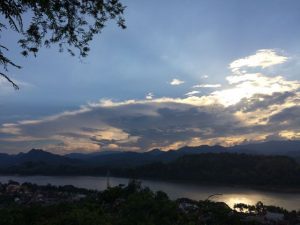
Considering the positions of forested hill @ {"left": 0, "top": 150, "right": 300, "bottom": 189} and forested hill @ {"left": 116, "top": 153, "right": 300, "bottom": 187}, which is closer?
forested hill @ {"left": 0, "top": 150, "right": 300, "bottom": 189}

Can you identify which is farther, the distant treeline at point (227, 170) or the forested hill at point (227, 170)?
the distant treeline at point (227, 170)

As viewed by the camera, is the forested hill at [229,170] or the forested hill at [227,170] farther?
the forested hill at [229,170]

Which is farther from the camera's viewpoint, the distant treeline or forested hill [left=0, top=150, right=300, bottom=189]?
the distant treeline

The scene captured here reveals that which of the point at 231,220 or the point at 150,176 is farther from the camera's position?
the point at 150,176

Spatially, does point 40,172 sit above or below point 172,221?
above

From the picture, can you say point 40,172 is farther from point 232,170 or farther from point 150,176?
point 232,170

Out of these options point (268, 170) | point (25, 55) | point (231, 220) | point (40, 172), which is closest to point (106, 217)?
point (25, 55)

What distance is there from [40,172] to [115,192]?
602ft

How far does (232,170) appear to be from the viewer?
457 feet

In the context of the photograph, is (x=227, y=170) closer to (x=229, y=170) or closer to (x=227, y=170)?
(x=227, y=170)

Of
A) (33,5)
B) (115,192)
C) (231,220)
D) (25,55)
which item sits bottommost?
(231,220)

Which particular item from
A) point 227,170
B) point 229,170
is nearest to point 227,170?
point 227,170

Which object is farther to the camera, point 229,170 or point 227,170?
point 227,170

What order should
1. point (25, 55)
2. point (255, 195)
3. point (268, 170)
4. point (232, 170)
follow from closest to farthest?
point (25, 55) → point (255, 195) → point (268, 170) → point (232, 170)
